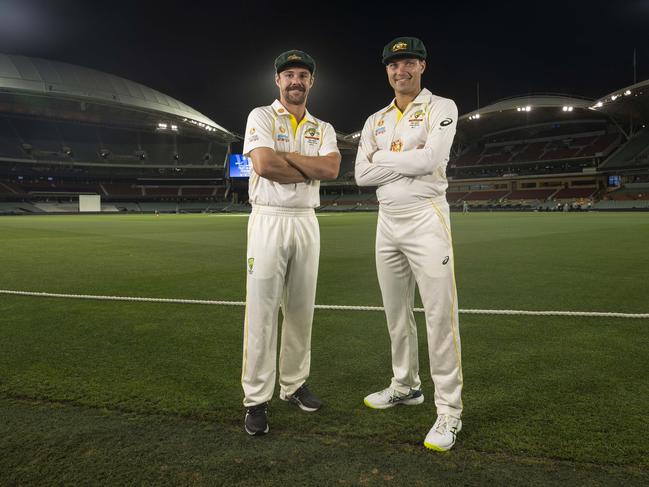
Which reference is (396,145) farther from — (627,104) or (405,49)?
(627,104)

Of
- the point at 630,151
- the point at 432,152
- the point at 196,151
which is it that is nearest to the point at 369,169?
the point at 432,152

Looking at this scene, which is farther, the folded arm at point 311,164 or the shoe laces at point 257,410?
the folded arm at point 311,164

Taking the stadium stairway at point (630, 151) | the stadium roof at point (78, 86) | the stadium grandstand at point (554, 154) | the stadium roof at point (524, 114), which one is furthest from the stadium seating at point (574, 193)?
the stadium roof at point (78, 86)

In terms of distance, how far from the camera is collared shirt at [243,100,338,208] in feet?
10.4

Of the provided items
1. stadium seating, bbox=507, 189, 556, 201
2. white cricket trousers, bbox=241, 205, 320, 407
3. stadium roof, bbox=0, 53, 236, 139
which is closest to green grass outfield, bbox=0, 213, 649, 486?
white cricket trousers, bbox=241, 205, 320, 407

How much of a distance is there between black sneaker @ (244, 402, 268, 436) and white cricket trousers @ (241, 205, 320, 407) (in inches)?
3.5

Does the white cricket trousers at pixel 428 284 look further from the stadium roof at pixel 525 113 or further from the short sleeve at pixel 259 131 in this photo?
the stadium roof at pixel 525 113

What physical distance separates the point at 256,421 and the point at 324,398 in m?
0.65

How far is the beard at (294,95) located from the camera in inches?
129

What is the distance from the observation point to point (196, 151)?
86625mm

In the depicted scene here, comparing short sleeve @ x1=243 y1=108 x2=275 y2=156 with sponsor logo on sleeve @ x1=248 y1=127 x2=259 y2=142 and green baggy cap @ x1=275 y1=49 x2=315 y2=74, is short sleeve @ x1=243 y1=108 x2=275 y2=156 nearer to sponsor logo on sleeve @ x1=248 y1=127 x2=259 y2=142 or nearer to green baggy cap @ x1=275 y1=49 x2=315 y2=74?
sponsor logo on sleeve @ x1=248 y1=127 x2=259 y2=142

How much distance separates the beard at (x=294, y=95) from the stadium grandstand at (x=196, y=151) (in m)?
56.4

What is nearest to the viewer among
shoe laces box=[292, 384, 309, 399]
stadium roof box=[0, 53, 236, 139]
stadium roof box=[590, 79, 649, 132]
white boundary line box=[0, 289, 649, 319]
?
→ shoe laces box=[292, 384, 309, 399]

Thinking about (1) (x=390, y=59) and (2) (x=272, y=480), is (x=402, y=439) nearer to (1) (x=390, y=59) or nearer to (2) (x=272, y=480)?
(2) (x=272, y=480)
